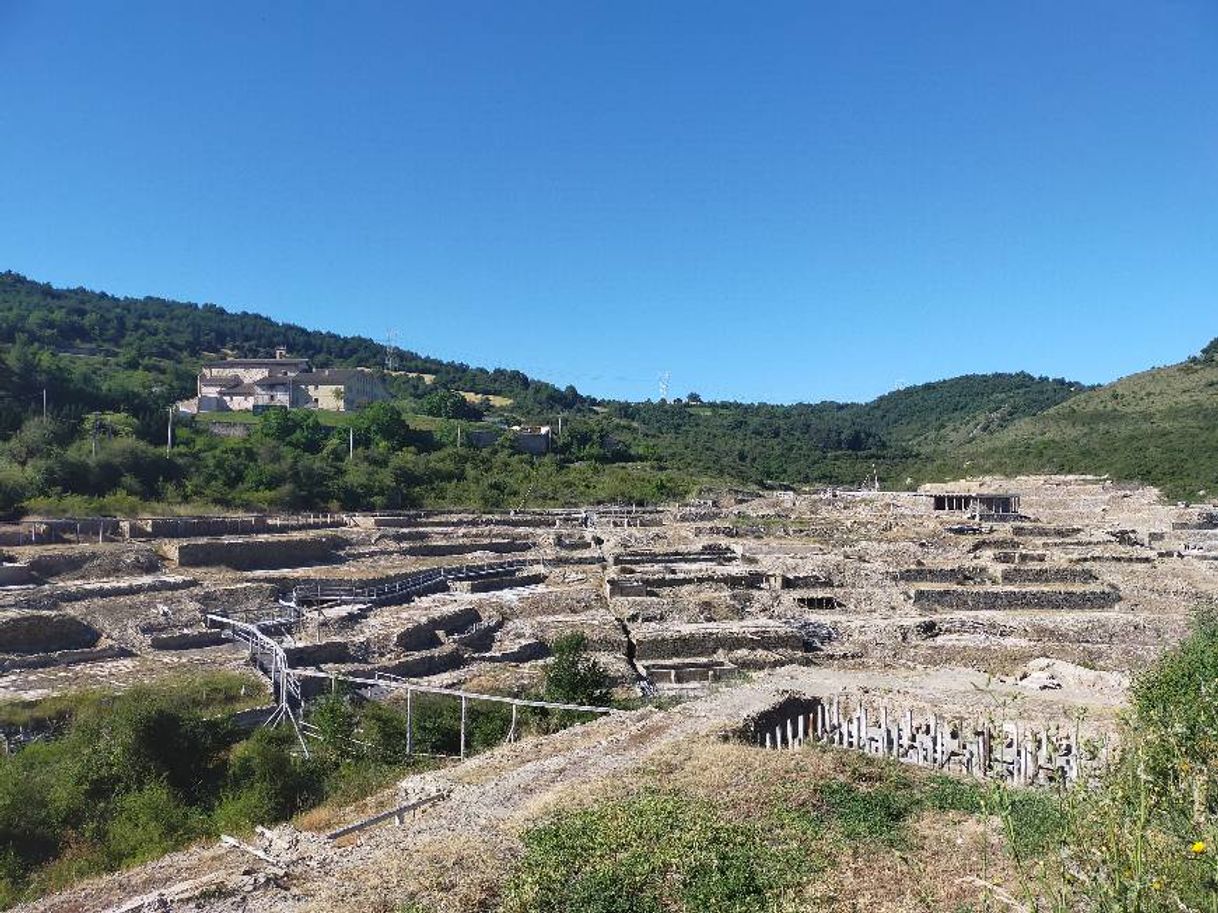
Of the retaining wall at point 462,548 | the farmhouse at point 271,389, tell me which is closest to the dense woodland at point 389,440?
the farmhouse at point 271,389

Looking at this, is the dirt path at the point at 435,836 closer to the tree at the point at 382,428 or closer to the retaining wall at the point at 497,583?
the retaining wall at the point at 497,583

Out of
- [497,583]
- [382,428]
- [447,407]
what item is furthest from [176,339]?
[497,583]

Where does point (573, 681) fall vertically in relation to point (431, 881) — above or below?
below

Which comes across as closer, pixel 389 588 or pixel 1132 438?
pixel 389 588

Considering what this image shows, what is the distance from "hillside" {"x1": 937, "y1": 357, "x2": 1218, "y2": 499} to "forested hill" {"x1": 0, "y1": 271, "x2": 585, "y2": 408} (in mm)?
49499

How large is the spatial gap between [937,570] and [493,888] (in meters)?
24.0

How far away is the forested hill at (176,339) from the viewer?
250ft

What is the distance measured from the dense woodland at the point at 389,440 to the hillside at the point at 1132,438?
28 centimetres

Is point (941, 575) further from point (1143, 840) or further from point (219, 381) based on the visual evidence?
point (219, 381)

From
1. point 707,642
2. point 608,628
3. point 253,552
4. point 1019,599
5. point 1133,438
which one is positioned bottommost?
point 707,642

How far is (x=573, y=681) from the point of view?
1543 centimetres

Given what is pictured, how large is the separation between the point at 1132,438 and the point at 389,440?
5216cm

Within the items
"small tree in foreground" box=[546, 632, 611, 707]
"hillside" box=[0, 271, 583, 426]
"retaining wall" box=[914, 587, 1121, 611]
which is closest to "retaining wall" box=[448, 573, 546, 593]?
"small tree in foreground" box=[546, 632, 611, 707]

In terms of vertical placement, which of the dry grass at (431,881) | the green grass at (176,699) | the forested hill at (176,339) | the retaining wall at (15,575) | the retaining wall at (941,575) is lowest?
the green grass at (176,699)
